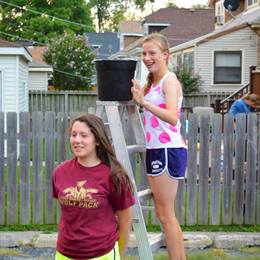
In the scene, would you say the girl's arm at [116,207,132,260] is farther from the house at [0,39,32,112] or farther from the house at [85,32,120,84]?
the house at [85,32,120,84]

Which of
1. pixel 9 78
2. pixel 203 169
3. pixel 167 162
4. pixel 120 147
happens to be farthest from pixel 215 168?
pixel 9 78

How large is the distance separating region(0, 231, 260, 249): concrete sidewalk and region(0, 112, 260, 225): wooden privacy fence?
393 millimetres

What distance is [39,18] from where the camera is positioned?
5075 cm

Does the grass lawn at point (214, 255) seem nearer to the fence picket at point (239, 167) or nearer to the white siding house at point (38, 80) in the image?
the fence picket at point (239, 167)

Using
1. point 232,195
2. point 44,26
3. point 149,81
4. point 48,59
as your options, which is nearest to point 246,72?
point 48,59

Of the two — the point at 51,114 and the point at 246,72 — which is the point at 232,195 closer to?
the point at 51,114

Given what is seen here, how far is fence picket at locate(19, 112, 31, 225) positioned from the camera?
6559 mm

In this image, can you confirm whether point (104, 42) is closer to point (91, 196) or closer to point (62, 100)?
point (62, 100)

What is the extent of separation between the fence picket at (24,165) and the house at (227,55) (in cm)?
2028

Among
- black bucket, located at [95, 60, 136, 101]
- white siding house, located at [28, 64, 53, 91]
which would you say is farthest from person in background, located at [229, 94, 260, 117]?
white siding house, located at [28, 64, 53, 91]

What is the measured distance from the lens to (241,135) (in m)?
6.66

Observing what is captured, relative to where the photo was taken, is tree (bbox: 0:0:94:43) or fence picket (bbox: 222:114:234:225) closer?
fence picket (bbox: 222:114:234:225)

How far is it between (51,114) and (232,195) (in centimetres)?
220

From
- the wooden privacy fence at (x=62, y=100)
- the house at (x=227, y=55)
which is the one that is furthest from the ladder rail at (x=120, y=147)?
the house at (x=227, y=55)
